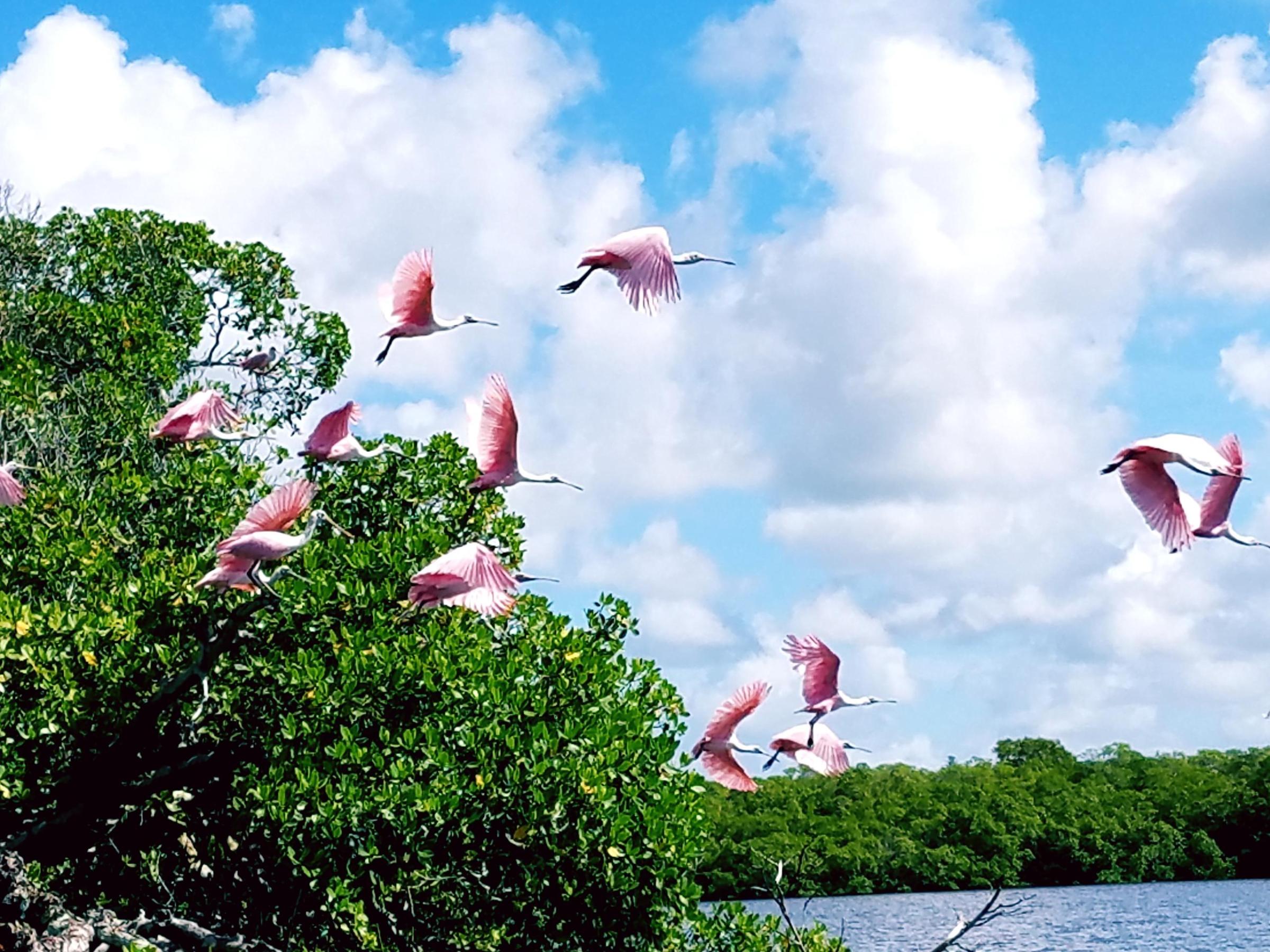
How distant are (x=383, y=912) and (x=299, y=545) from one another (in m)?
2.56

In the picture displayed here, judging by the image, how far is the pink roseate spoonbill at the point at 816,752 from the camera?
756cm

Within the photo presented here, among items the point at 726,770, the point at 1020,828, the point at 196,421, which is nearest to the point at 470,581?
the point at 726,770

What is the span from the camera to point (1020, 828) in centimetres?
6731

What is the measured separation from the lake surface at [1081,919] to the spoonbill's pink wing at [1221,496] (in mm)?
25783

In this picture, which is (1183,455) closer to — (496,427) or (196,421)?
(496,427)

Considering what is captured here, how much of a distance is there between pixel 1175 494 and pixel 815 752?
2610 mm

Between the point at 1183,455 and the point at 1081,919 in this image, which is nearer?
the point at 1183,455

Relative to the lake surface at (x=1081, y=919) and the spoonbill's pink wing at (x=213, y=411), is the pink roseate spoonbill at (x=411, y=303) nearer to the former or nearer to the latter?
the spoonbill's pink wing at (x=213, y=411)

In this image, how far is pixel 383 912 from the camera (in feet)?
28.9

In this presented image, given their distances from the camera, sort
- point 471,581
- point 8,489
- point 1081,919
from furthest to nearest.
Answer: point 1081,919, point 8,489, point 471,581

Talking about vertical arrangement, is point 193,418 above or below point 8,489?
above

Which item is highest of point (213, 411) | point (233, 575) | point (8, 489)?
point (213, 411)

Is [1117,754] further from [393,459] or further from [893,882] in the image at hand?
[393,459]

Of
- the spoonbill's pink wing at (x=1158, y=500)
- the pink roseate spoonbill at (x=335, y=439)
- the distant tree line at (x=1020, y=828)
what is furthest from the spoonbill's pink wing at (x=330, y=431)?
the distant tree line at (x=1020, y=828)
